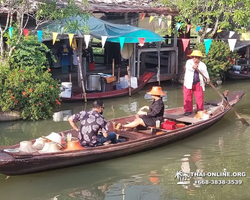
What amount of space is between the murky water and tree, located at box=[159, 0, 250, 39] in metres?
5.61

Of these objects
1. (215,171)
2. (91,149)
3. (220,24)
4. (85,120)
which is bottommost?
(215,171)

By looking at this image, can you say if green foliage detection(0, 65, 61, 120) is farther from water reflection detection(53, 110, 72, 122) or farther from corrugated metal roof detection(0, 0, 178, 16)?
corrugated metal roof detection(0, 0, 178, 16)

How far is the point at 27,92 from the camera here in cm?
981

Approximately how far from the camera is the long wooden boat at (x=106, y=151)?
642cm

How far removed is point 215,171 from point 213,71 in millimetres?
8769

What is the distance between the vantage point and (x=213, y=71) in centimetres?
1568

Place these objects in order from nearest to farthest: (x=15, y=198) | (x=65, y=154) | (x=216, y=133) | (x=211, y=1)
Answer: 1. (x=15, y=198)
2. (x=65, y=154)
3. (x=216, y=133)
4. (x=211, y=1)

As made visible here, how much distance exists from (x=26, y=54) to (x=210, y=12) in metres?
7.40

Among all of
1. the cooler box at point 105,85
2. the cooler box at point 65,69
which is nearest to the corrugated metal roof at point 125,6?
the cooler box at point 105,85

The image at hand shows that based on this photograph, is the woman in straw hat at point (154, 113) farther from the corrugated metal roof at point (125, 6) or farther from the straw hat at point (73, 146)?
the corrugated metal roof at point (125, 6)

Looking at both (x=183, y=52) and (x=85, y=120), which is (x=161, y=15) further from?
(x=85, y=120)

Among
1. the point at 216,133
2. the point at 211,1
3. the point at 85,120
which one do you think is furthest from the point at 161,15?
the point at 85,120

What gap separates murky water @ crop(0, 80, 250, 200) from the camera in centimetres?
642

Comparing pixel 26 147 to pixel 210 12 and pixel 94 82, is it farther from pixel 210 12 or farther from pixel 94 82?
pixel 210 12
